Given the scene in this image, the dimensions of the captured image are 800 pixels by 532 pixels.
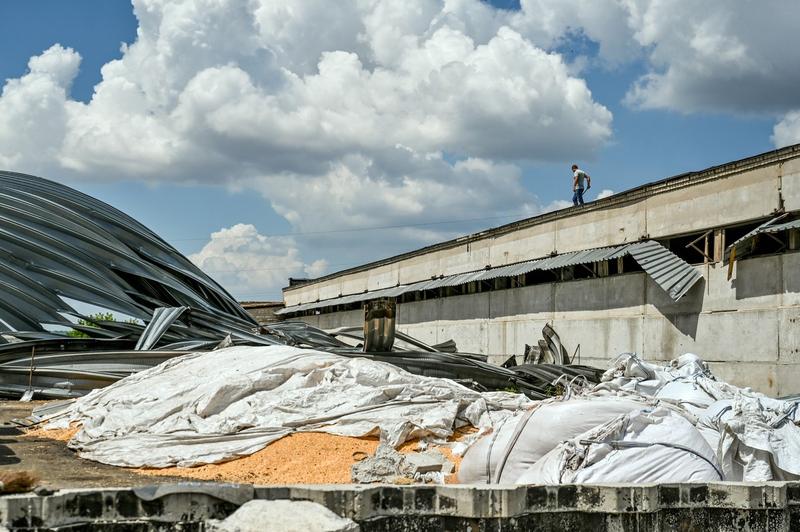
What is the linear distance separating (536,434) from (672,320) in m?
12.2

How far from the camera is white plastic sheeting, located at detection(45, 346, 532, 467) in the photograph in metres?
9.91

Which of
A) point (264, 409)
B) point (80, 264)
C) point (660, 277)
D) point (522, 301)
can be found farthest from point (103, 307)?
point (660, 277)

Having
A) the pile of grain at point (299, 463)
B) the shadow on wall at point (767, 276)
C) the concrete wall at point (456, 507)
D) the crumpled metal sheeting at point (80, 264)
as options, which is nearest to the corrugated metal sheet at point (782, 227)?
the shadow on wall at point (767, 276)

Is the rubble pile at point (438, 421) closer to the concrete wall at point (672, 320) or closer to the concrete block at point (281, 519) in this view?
the concrete block at point (281, 519)

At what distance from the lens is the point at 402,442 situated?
32.3ft

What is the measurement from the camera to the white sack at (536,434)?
712 cm

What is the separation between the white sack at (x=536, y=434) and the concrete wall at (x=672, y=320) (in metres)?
9.35

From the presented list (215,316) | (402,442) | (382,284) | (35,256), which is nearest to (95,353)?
(215,316)

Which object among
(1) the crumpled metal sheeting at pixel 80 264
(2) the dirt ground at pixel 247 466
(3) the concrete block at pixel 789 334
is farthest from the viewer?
(1) the crumpled metal sheeting at pixel 80 264

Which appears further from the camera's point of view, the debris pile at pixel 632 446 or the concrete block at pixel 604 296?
the concrete block at pixel 604 296

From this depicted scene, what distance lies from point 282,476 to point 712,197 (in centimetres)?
1266

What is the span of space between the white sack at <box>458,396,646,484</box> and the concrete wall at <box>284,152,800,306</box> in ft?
34.7

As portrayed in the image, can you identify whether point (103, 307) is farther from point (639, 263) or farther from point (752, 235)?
point (752, 235)

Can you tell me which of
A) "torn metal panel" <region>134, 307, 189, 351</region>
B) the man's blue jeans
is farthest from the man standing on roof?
"torn metal panel" <region>134, 307, 189, 351</region>
